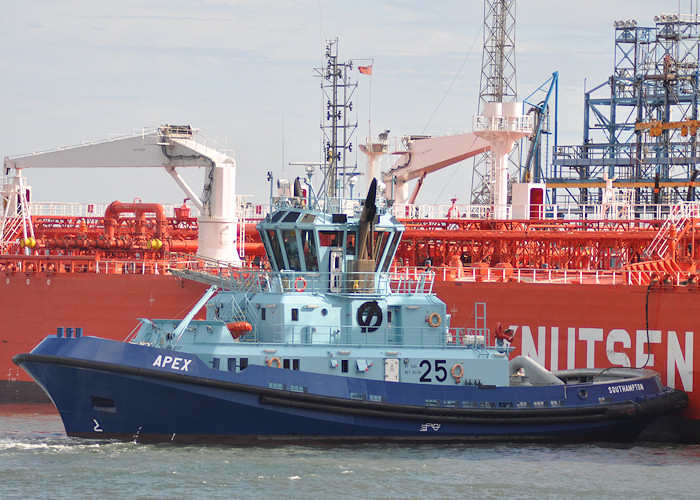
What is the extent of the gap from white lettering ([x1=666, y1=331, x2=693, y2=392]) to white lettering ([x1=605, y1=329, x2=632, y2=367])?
844 mm

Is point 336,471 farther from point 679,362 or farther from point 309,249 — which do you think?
point 679,362

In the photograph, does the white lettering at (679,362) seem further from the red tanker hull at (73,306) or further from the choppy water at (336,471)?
the red tanker hull at (73,306)

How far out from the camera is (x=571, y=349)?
25484 mm

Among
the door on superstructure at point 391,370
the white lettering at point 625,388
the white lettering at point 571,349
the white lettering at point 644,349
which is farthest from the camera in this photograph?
the white lettering at point 571,349

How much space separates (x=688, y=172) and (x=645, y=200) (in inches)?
117

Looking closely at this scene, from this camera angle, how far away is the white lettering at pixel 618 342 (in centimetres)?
2486

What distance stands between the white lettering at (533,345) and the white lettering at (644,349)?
2.11m

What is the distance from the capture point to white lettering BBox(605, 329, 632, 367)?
24.9 meters

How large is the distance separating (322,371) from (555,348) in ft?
22.3

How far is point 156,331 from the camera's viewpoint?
853 inches

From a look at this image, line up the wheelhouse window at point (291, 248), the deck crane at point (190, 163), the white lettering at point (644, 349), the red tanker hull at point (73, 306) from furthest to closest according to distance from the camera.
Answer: the deck crane at point (190, 163)
the red tanker hull at point (73, 306)
the white lettering at point (644, 349)
the wheelhouse window at point (291, 248)

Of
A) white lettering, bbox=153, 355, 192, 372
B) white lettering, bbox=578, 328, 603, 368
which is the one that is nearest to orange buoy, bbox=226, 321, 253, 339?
white lettering, bbox=153, 355, 192, 372

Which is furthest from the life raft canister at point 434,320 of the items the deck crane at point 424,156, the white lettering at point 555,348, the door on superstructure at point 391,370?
the deck crane at point 424,156

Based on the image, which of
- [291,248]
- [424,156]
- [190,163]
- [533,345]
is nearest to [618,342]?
[533,345]
